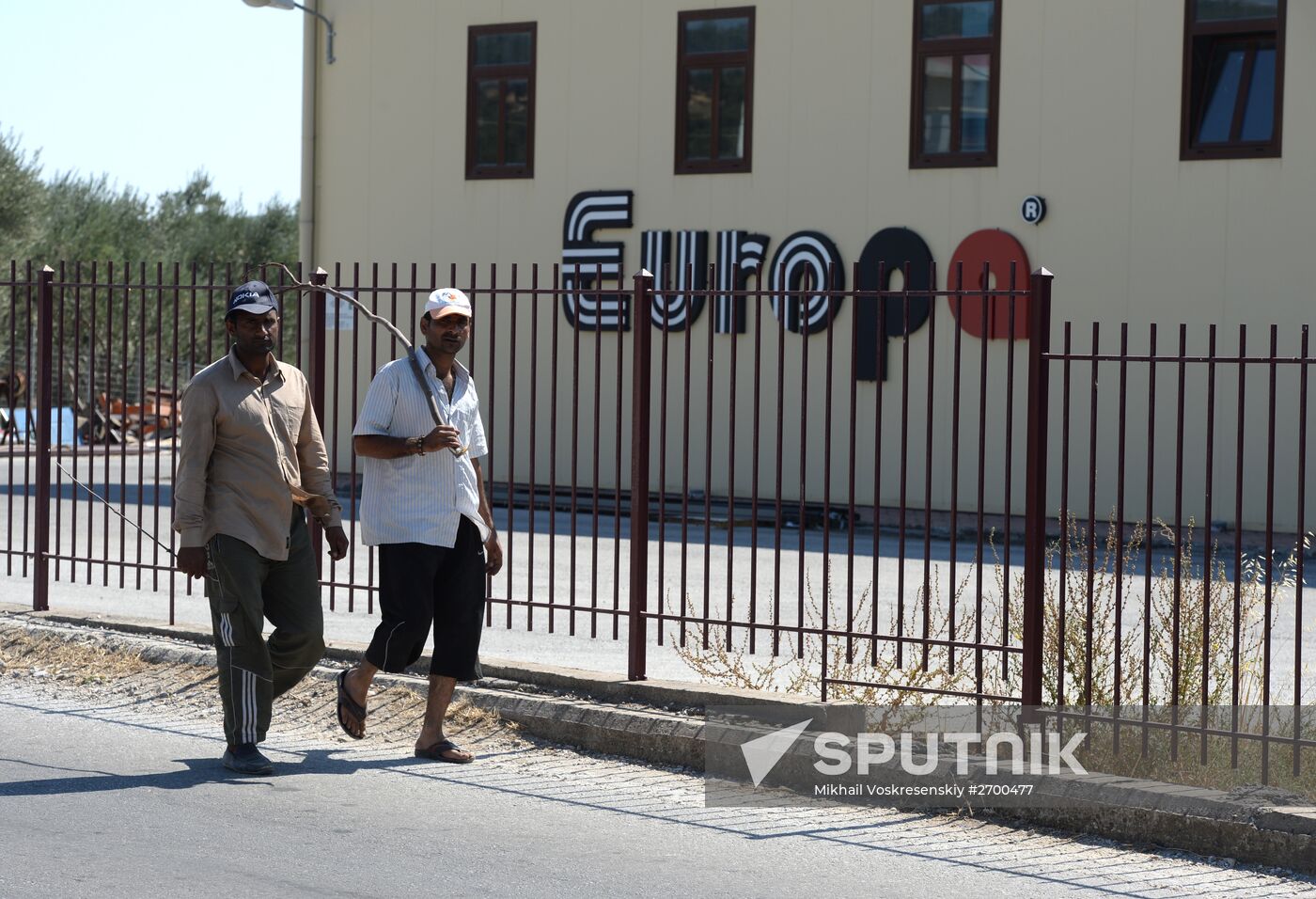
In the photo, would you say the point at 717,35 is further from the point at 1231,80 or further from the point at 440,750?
the point at 440,750

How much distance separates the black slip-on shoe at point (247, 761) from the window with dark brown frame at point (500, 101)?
48.6 ft

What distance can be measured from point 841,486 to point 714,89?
4498 mm

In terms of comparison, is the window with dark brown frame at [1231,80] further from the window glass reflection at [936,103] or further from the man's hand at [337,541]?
the man's hand at [337,541]

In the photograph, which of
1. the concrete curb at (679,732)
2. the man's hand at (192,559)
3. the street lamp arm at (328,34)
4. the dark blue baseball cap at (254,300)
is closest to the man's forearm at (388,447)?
the dark blue baseball cap at (254,300)

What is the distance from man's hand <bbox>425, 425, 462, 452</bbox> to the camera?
289 inches

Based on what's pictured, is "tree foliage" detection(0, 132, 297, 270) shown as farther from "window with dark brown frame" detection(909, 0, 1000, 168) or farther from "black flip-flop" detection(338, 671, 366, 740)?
"black flip-flop" detection(338, 671, 366, 740)

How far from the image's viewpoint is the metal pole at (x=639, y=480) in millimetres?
8445

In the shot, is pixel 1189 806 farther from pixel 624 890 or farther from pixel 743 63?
pixel 743 63

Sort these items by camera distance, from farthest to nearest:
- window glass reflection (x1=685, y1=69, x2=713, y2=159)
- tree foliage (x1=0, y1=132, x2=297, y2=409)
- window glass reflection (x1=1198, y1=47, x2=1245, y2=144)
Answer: tree foliage (x1=0, y1=132, x2=297, y2=409) < window glass reflection (x1=685, y1=69, x2=713, y2=159) < window glass reflection (x1=1198, y1=47, x2=1245, y2=144)

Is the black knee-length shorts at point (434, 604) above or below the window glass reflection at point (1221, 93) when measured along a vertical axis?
below

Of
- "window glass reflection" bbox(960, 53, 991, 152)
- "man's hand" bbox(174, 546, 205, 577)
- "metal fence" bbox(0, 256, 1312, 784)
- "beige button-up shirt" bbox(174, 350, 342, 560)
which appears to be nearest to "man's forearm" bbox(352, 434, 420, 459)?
"beige button-up shirt" bbox(174, 350, 342, 560)

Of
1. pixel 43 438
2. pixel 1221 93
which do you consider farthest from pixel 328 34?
pixel 43 438

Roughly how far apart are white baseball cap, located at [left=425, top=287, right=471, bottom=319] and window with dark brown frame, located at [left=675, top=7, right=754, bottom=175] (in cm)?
1285

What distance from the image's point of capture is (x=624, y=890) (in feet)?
18.9
